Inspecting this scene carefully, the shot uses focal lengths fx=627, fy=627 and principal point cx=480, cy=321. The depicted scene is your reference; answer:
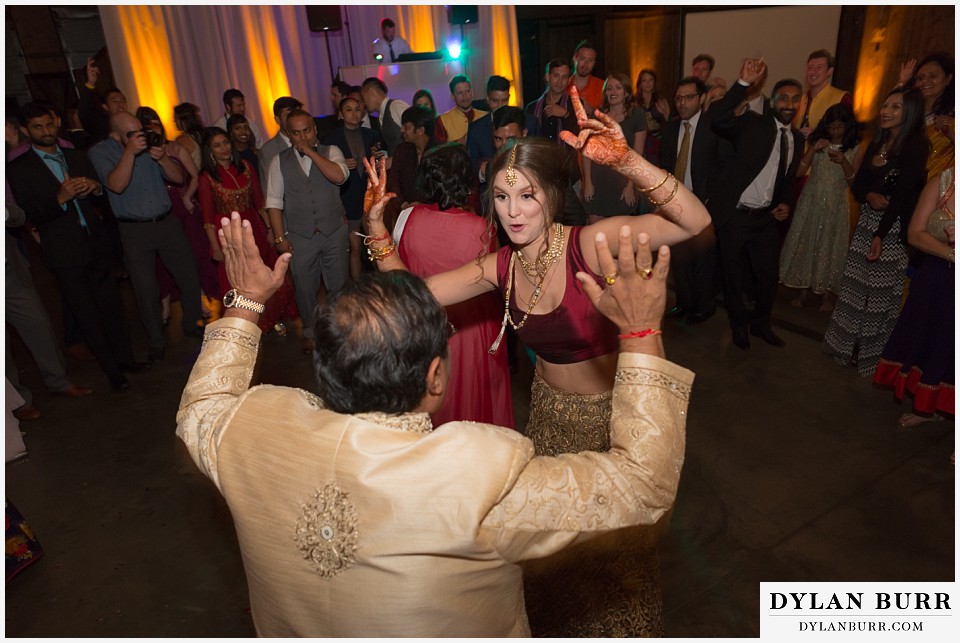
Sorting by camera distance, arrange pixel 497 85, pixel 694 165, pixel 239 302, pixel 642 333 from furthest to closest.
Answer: pixel 497 85 < pixel 694 165 < pixel 239 302 < pixel 642 333

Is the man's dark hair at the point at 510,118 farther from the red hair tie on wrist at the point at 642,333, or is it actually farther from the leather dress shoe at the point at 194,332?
the red hair tie on wrist at the point at 642,333

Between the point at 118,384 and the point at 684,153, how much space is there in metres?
3.96

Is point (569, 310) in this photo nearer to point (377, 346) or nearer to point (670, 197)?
point (670, 197)

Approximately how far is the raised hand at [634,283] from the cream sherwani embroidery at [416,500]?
2.5 inches

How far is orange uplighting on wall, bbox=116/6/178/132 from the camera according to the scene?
7.92 metres

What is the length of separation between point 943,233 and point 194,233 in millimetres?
4778

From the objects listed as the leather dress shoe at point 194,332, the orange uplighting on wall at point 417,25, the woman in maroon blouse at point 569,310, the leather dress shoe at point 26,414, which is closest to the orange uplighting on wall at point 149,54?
the orange uplighting on wall at point 417,25

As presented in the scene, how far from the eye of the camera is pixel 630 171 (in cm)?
162

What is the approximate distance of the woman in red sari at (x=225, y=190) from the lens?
4188mm

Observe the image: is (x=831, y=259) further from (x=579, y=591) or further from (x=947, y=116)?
(x=579, y=591)

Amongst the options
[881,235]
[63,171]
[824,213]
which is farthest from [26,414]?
[824,213]

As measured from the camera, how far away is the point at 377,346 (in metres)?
0.96

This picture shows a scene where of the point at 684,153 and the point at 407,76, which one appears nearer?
the point at 684,153

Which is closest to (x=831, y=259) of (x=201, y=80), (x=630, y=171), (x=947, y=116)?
A: (x=947, y=116)
